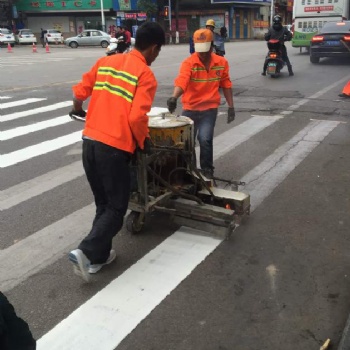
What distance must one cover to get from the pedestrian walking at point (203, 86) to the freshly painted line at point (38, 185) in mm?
1766

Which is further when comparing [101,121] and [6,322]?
[101,121]

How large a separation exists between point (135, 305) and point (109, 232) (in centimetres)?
59

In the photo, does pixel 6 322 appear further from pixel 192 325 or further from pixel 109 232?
pixel 109 232

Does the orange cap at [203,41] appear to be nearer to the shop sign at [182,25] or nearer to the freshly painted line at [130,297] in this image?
the freshly painted line at [130,297]

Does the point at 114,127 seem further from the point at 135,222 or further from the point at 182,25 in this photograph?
the point at 182,25

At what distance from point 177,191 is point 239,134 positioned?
→ 413 cm

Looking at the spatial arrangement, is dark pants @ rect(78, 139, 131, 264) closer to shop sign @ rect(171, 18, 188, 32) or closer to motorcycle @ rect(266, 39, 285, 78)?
motorcycle @ rect(266, 39, 285, 78)

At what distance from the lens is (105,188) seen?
11.3 feet

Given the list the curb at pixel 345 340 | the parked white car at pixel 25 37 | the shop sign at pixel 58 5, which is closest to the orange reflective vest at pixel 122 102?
the curb at pixel 345 340

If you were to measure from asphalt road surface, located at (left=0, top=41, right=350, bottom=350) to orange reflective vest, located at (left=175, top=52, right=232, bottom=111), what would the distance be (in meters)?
1.12

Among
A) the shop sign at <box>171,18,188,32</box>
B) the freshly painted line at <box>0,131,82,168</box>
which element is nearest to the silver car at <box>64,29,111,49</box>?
the shop sign at <box>171,18,188,32</box>

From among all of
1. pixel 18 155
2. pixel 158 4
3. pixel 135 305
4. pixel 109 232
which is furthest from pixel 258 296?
pixel 158 4

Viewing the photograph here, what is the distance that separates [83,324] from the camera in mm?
3047

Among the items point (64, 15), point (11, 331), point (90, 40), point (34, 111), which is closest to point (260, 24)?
point (64, 15)
